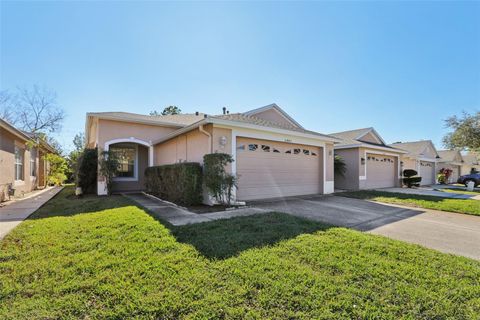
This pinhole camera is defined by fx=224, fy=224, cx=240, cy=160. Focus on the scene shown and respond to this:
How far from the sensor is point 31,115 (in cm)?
2714

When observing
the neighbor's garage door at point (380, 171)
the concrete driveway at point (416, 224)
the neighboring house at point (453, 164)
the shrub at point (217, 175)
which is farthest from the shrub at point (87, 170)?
the neighboring house at point (453, 164)

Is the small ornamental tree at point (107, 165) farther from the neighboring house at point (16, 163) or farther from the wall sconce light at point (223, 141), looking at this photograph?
the wall sconce light at point (223, 141)

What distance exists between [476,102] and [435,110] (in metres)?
2.49

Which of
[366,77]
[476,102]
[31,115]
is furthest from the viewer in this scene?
[31,115]

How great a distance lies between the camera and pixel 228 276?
9.88 feet

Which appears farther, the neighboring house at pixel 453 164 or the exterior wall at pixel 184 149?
the neighboring house at pixel 453 164

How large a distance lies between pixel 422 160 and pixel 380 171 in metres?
8.98

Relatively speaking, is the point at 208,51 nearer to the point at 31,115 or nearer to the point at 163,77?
the point at 163,77

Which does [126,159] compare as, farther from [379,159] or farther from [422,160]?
[422,160]

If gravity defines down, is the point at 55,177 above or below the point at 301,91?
below

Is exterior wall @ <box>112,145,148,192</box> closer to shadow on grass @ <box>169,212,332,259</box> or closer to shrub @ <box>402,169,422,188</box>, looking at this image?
shadow on grass @ <box>169,212,332,259</box>

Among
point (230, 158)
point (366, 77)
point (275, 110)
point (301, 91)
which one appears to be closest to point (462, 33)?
point (366, 77)

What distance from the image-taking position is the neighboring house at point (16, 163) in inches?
378

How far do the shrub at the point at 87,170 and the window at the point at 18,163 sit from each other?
10.6ft
